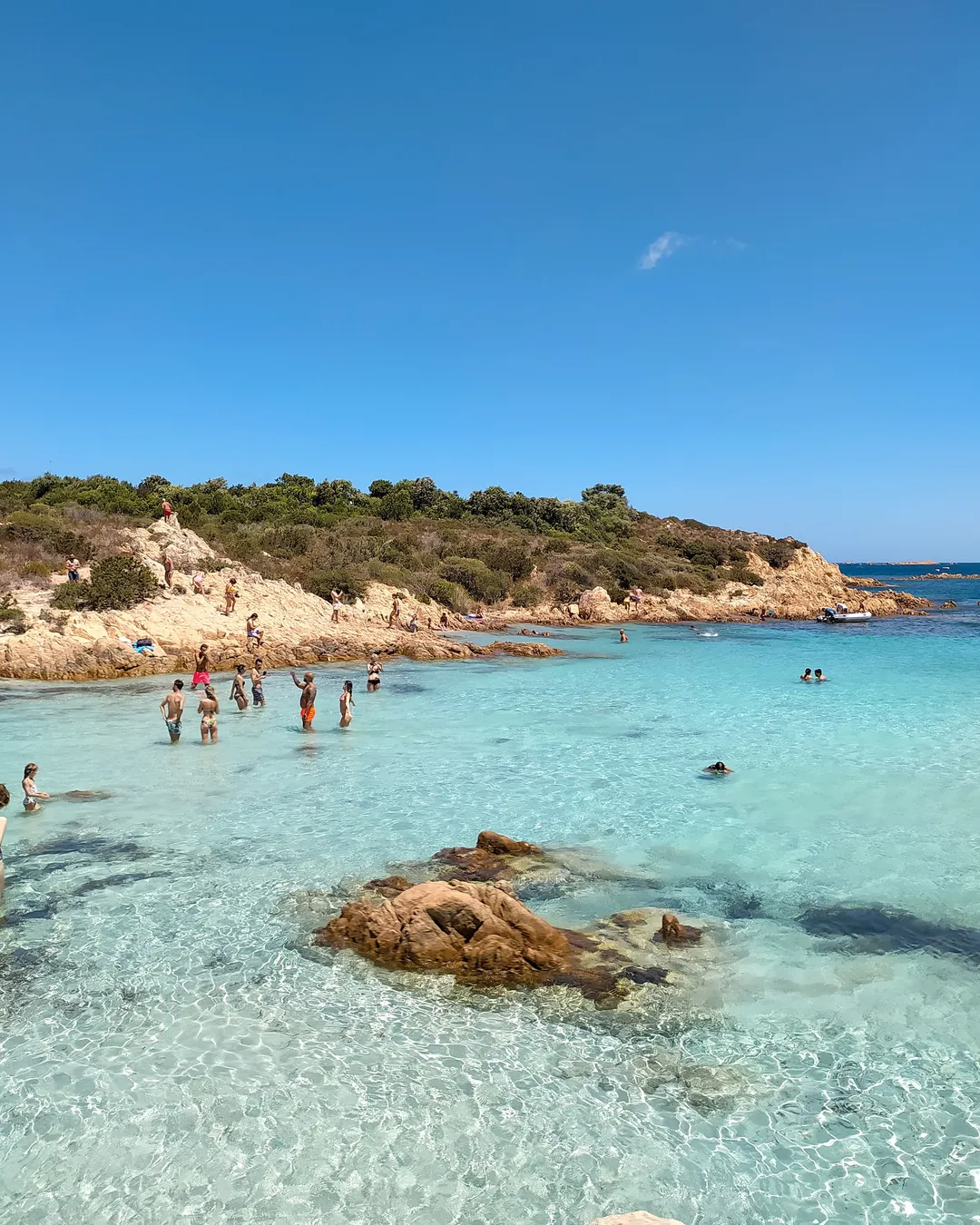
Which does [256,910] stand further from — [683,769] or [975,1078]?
[683,769]

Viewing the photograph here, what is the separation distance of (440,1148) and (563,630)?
3996cm

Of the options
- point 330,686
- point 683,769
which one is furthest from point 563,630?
point 683,769

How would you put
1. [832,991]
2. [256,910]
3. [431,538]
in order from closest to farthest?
[832,991], [256,910], [431,538]

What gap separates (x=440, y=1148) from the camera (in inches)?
220

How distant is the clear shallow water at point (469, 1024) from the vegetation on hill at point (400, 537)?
24.2 metres

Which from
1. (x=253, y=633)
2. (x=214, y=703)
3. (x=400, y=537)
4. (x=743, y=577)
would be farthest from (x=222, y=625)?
(x=743, y=577)

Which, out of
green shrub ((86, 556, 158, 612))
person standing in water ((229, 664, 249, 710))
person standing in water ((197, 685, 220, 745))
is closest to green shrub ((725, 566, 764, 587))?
green shrub ((86, 556, 158, 612))

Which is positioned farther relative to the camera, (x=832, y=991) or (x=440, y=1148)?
(x=832, y=991)

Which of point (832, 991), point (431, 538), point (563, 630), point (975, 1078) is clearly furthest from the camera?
point (431, 538)

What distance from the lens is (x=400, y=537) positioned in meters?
53.2

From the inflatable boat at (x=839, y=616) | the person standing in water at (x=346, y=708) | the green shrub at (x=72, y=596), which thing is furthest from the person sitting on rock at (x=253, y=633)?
the inflatable boat at (x=839, y=616)

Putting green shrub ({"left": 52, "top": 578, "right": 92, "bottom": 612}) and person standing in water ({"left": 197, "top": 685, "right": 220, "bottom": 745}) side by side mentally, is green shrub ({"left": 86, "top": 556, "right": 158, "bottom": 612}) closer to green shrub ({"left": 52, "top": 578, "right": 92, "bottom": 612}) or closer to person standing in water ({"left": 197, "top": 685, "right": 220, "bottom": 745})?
green shrub ({"left": 52, "top": 578, "right": 92, "bottom": 612})

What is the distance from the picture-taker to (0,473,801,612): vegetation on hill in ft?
128

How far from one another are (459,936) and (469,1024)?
1.20 m
